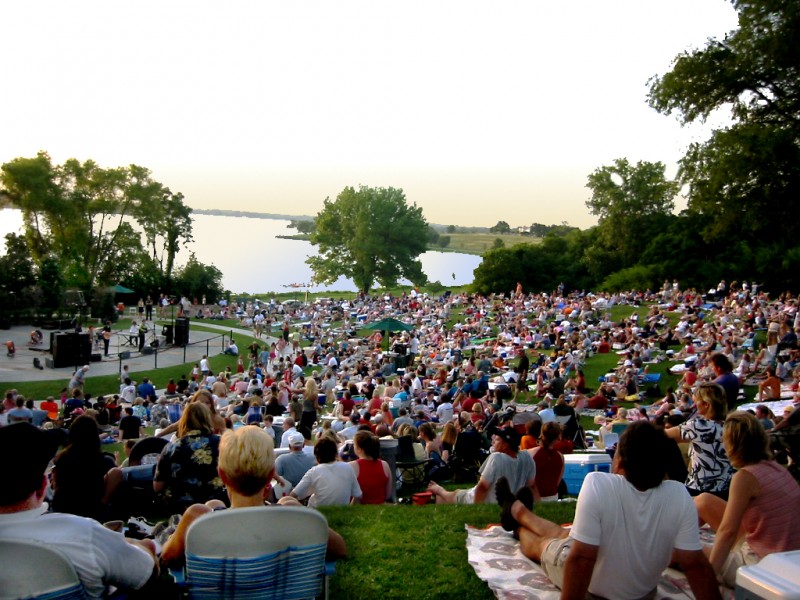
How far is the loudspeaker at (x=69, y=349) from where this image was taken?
2467 centimetres

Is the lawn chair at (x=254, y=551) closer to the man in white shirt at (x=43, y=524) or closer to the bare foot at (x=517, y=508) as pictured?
the man in white shirt at (x=43, y=524)

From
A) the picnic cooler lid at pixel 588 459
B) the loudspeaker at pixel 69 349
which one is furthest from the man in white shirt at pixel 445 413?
the loudspeaker at pixel 69 349

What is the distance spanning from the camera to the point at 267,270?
118m

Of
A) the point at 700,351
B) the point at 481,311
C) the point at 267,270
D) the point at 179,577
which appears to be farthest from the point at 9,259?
the point at 267,270

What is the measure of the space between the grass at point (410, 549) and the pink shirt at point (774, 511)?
1.40 m

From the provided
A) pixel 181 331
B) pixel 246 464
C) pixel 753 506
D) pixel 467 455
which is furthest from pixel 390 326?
pixel 246 464

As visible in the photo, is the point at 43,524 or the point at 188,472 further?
the point at 188,472

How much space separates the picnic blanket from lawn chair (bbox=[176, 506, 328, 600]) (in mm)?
1293

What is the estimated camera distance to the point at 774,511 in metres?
3.73

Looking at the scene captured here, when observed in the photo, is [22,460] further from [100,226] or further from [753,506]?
[100,226]

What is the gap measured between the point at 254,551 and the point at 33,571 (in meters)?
0.79

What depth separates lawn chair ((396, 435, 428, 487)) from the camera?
8.14 meters

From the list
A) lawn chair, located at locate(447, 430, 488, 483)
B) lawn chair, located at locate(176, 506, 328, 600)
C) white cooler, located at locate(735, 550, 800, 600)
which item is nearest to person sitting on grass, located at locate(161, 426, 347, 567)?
lawn chair, located at locate(176, 506, 328, 600)

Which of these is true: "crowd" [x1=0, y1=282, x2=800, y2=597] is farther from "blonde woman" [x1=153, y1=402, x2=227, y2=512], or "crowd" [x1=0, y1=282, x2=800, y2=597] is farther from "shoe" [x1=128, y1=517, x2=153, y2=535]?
"shoe" [x1=128, y1=517, x2=153, y2=535]
